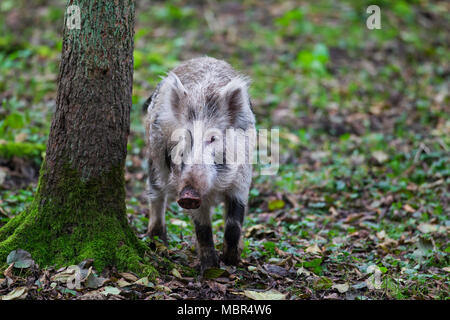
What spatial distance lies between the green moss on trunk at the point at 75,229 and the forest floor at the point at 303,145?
0.15 metres

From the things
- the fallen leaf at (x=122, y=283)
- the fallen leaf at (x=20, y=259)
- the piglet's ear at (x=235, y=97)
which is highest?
the piglet's ear at (x=235, y=97)

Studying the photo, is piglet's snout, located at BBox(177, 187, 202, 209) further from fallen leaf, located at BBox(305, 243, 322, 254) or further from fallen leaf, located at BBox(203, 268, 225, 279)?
fallen leaf, located at BBox(305, 243, 322, 254)

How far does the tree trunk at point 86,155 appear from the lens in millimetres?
4758

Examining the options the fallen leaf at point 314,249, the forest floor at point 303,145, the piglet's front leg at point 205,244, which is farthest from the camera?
the fallen leaf at point 314,249

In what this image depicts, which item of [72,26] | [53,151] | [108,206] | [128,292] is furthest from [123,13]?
[128,292]

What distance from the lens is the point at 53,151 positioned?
4.94 metres

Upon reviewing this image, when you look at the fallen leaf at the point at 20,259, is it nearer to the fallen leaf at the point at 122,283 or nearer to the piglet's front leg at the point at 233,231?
the fallen leaf at the point at 122,283

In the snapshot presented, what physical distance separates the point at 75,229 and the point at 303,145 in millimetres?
5483

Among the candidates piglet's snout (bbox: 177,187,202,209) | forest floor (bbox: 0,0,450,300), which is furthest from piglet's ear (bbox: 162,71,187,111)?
forest floor (bbox: 0,0,450,300)

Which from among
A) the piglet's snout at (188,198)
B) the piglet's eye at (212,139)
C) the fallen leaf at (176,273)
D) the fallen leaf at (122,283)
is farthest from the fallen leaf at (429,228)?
the fallen leaf at (122,283)

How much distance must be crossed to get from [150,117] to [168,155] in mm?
859

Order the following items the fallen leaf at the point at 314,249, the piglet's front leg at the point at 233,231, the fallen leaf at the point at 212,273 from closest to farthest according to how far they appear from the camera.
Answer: the fallen leaf at the point at 212,273
the piglet's front leg at the point at 233,231
the fallen leaf at the point at 314,249

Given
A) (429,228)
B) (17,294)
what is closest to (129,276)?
(17,294)
